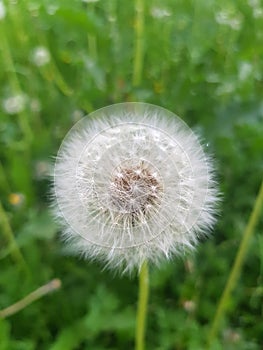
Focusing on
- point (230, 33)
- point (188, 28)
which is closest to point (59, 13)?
point (188, 28)

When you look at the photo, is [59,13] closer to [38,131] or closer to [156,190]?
[38,131]

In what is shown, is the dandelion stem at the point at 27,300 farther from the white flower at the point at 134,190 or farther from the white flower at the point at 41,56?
the white flower at the point at 41,56

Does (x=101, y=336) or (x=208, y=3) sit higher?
(x=208, y=3)

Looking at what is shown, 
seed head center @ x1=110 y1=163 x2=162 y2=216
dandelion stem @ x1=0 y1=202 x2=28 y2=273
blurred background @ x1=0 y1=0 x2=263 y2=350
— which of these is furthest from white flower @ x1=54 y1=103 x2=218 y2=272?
dandelion stem @ x1=0 y1=202 x2=28 y2=273

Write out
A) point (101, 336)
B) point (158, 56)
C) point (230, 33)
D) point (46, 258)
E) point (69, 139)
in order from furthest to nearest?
1. point (230, 33)
2. point (158, 56)
3. point (46, 258)
4. point (101, 336)
5. point (69, 139)

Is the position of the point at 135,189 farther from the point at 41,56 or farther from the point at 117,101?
the point at 41,56

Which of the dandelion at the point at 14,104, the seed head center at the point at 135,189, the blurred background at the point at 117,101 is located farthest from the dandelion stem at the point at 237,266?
the dandelion at the point at 14,104

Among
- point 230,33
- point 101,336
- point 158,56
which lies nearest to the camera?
point 101,336
